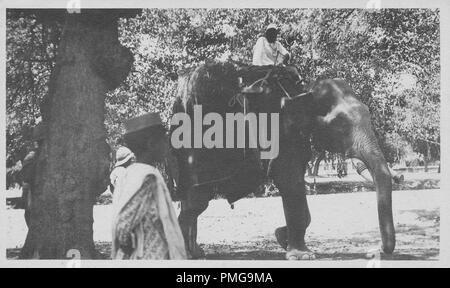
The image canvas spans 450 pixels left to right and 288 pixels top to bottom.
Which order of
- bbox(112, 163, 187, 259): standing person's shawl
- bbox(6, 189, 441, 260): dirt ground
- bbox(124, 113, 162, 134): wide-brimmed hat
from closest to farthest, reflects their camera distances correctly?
bbox(112, 163, 187, 259): standing person's shawl → bbox(124, 113, 162, 134): wide-brimmed hat → bbox(6, 189, 441, 260): dirt ground

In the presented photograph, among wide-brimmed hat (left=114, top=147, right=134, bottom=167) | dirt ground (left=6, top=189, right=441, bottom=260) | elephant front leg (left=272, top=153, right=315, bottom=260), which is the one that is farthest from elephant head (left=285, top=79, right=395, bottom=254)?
wide-brimmed hat (left=114, top=147, right=134, bottom=167)

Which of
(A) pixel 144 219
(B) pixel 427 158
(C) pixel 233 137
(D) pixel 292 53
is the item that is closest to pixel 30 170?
(C) pixel 233 137

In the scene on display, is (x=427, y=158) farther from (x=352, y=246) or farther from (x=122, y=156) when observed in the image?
(x=122, y=156)

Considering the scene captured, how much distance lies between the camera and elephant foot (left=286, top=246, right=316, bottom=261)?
6.61 meters

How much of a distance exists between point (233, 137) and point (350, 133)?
1.13 m

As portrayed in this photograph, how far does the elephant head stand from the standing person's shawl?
2810 mm

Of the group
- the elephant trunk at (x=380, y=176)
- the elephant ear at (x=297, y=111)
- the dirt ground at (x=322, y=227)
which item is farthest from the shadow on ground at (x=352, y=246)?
A: the elephant ear at (x=297, y=111)

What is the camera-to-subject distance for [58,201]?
656 centimetres

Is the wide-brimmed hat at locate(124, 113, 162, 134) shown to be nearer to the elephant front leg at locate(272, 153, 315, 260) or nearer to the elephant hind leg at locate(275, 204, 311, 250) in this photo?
A: the elephant front leg at locate(272, 153, 315, 260)

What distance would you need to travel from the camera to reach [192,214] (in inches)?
261

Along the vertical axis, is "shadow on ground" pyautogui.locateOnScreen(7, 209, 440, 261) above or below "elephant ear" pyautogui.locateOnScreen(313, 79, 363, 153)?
below

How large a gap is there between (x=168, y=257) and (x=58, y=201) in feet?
8.91
